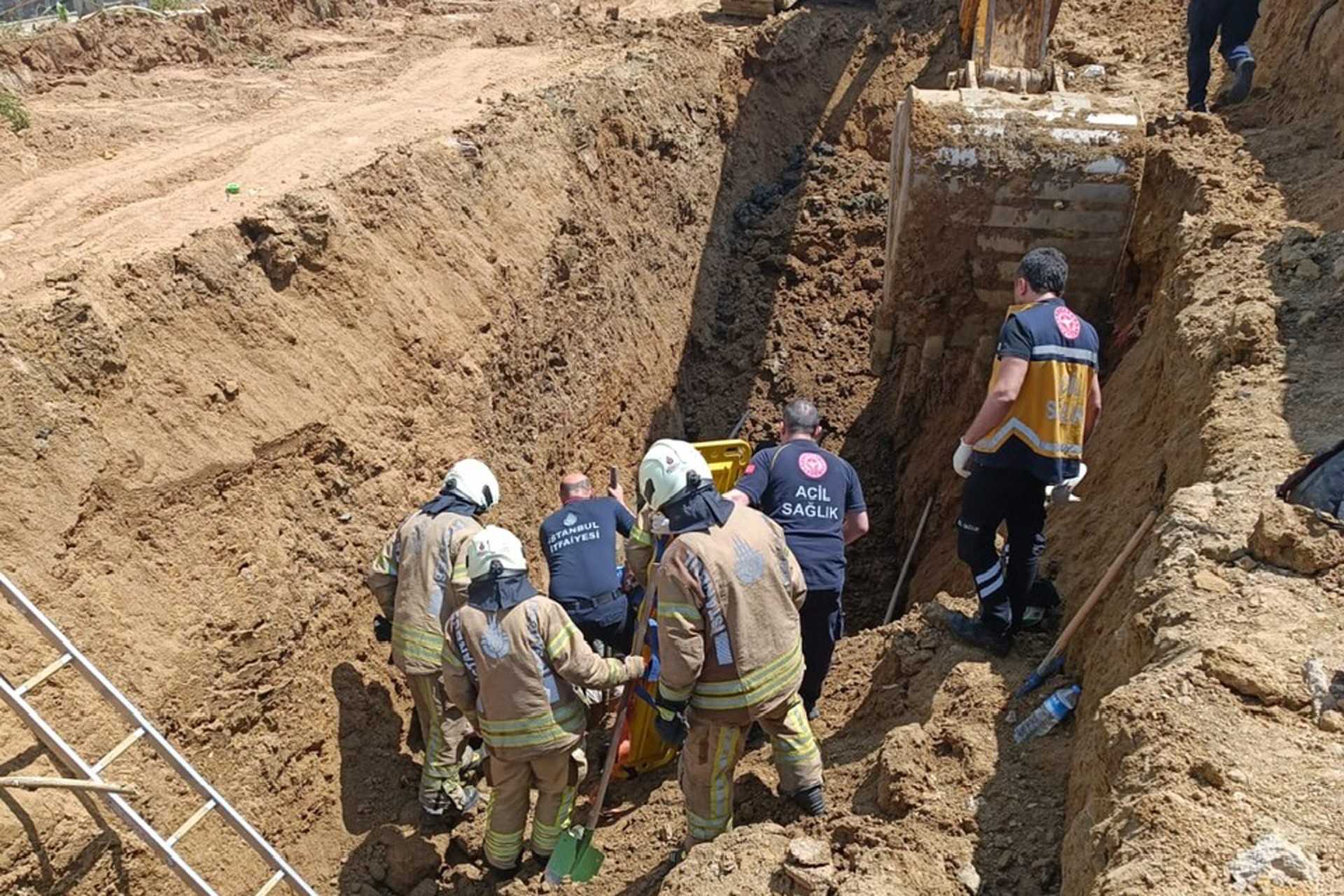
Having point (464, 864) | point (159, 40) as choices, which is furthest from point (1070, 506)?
point (159, 40)

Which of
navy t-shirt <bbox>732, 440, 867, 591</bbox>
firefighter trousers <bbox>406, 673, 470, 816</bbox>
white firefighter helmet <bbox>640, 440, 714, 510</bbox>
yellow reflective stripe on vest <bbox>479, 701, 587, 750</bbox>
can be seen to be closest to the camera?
white firefighter helmet <bbox>640, 440, 714, 510</bbox>

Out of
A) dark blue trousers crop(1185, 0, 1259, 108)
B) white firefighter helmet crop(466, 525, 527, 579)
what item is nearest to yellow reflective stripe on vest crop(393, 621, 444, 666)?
white firefighter helmet crop(466, 525, 527, 579)

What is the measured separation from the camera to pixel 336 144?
7.86 meters

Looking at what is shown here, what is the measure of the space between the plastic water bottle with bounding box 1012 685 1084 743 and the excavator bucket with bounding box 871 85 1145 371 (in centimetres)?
387

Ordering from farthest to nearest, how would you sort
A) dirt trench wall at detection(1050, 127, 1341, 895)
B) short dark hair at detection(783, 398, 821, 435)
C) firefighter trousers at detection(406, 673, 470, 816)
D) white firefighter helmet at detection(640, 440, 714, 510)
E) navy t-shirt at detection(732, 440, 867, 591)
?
1. firefighter trousers at detection(406, 673, 470, 816)
2. short dark hair at detection(783, 398, 821, 435)
3. navy t-shirt at detection(732, 440, 867, 591)
4. white firefighter helmet at detection(640, 440, 714, 510)
5. dirt trench wall at detection(1050, 127, 1341, 895)

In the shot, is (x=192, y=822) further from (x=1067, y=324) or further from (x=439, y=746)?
(x=1067, y=324)

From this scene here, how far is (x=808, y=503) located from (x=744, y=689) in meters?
1.19

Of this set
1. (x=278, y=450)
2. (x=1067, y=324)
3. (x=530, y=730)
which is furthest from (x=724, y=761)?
(x=278, y=450)

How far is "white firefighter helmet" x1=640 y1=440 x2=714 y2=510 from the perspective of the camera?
433 cm

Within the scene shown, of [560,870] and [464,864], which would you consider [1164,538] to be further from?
[464,864]

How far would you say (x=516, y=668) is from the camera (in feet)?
15.3

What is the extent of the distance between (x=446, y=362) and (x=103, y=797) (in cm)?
368

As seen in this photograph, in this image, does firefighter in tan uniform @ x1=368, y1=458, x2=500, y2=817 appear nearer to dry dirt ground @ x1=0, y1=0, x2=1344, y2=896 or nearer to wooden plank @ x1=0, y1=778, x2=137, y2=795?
dry dirt ground @ x1=0, y1=0, x2=1344, y2=896

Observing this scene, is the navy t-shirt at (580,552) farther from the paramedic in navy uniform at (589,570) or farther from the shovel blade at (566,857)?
the shovel blade at (566,857)
